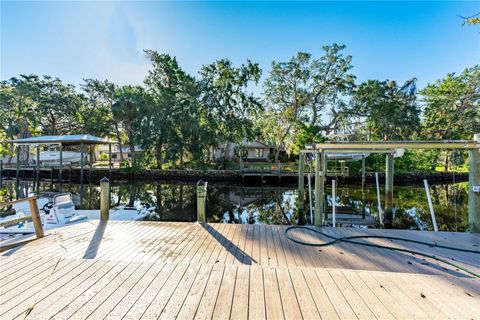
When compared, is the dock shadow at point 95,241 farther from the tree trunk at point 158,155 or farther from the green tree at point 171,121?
the tree trunk at point 158,155

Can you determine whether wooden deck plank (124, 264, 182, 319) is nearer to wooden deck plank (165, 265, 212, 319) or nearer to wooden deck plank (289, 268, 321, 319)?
wooden deck plank (165, 265, 212, 319)

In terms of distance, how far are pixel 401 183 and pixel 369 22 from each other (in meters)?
11.8

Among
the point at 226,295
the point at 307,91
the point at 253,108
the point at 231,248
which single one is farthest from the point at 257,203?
the point at 307,91

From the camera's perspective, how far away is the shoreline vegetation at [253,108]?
65.8ft

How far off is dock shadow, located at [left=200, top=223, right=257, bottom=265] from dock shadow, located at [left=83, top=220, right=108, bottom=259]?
190 cm

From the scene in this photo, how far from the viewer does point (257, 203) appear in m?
12.3

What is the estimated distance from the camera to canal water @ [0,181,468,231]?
30.0 feet

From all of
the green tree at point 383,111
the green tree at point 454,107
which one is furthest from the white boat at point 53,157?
the green tree at point 454,107

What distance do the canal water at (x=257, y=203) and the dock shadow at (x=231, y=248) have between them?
4.25 m

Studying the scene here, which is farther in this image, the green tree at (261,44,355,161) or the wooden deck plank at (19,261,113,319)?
the green tree at (261,44,355,161)

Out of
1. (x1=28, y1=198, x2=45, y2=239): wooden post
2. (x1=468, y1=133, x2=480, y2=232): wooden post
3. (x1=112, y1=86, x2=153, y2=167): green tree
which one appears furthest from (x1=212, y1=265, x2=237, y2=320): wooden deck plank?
(x1=112, y1=86, x2=153, y2=167): green tree

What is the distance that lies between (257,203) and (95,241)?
28.5ft

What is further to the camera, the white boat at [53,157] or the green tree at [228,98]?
the white boat at [53,157]

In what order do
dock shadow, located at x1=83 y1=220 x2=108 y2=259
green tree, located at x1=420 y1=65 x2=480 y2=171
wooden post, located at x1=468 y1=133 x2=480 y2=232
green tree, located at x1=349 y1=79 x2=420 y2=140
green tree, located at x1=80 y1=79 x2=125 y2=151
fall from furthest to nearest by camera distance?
green tree, located at x1=80 y1=79 x2=125 y2=151
green tree, located at x1=420 y1=65 x2=480 y2=171
green tree, located at x1=349 y1=79 x2=420 y2=140
wooden post, located at x1=468 y1=133 x2=480 y2=232
dock shadow, located at x1=83 y1=220 x2=108 y2=259
